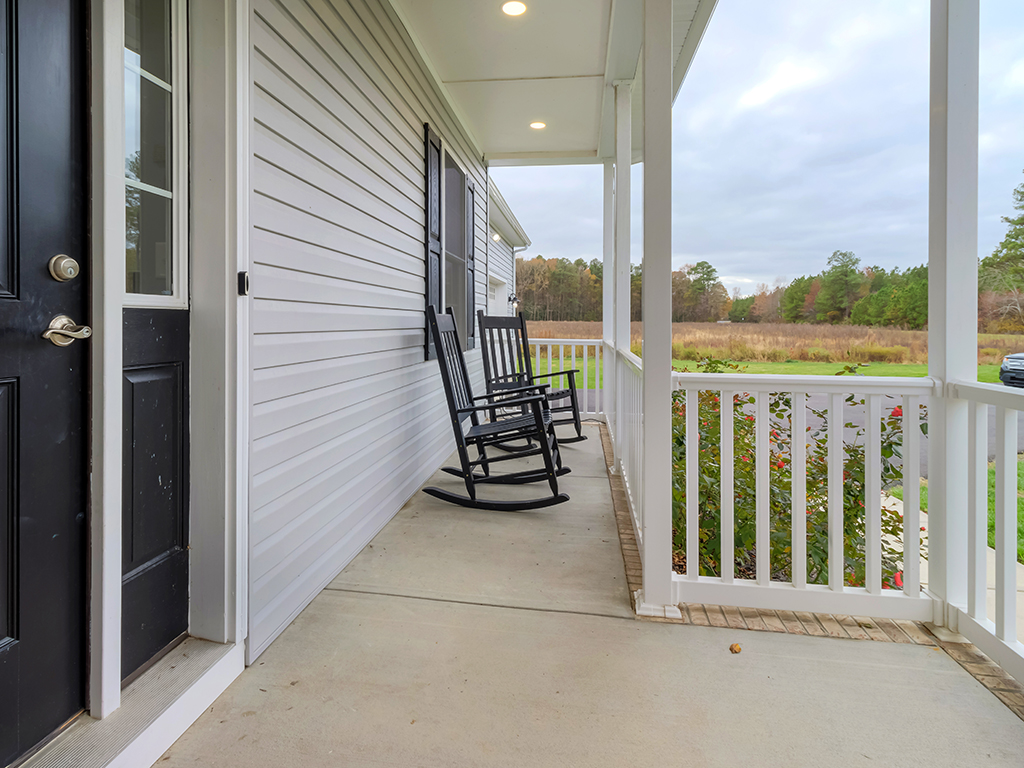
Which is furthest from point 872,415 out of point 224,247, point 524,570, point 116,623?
point 116,623

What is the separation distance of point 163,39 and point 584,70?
9.38 ft

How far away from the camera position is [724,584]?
1988 mm

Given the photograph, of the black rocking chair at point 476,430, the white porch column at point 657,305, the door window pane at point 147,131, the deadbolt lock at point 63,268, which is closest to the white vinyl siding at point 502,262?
the black rocking chair at point 476,430

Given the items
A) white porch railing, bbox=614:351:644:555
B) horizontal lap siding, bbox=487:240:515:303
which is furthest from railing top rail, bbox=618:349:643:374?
horizontal lap siding, bbox=487:240:515:303

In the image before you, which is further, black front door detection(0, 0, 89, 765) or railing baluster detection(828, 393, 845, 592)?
railing baluster detection(828, 393, 845, 592)

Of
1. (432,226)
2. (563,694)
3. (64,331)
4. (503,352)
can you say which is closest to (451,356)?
(432,226)

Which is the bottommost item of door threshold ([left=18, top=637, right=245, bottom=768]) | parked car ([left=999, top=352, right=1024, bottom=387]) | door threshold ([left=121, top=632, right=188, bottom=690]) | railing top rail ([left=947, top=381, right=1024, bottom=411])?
door threshold ([left=18, top=637, right=245, bottom=768])

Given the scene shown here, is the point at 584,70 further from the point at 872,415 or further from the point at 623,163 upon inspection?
the point at 872,415

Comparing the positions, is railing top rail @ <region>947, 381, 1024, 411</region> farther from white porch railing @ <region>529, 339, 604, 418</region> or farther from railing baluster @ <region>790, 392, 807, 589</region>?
white porch railing @ <region>529, 339, 604, 418</region>

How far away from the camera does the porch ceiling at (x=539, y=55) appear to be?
2934 mm

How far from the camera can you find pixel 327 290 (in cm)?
221

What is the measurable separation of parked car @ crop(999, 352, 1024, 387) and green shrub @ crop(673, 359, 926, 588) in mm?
388

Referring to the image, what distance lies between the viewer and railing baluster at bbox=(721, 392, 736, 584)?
1.98 meters

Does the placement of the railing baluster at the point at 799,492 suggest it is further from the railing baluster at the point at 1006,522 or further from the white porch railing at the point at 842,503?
the railing baluster at the point at 1006,522
